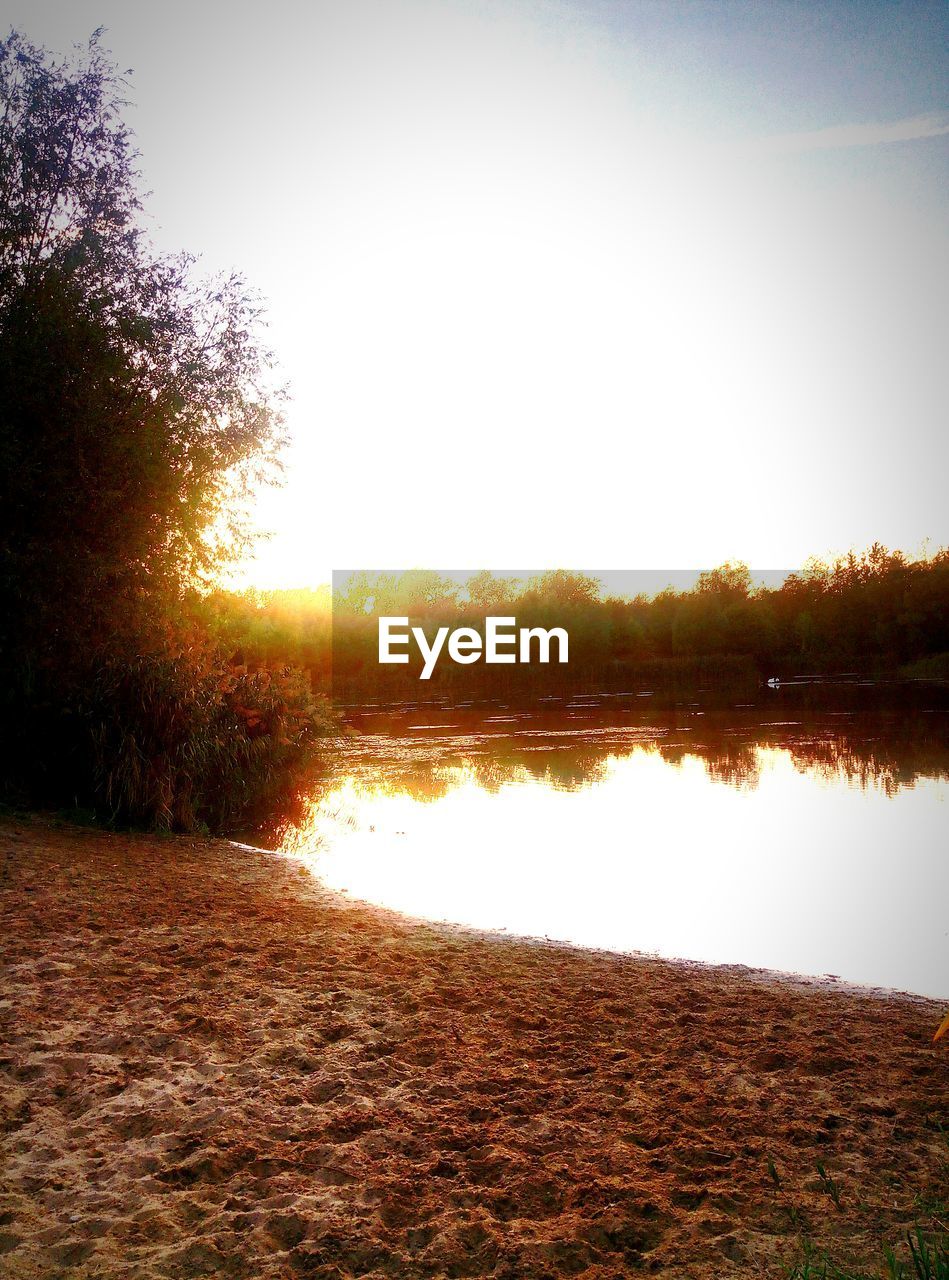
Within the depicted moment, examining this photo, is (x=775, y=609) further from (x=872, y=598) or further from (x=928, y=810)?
(x=928, y=810)

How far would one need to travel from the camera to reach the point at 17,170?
1382 centimetres

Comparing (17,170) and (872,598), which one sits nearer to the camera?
(17,170)

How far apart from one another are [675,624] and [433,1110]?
79.3 m

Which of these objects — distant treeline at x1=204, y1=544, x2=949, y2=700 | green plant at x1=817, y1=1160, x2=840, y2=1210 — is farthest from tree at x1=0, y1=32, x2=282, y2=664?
distant treeline at x1=204, y1=544, x2=949, y2=700

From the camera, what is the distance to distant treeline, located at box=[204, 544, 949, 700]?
60938mm

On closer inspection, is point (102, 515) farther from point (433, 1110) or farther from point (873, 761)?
point (873, 761)

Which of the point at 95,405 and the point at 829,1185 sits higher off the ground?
the point at 95,405

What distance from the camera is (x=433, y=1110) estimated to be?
13.6 feet

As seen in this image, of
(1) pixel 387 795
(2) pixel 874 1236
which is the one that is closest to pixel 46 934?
(2) pixel 874 1236

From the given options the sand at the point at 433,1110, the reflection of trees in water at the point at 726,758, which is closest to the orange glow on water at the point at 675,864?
the reflection of trees in water at the point at 726,758

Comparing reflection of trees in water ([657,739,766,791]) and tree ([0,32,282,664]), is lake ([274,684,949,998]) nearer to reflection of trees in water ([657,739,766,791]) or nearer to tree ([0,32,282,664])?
reflection of trees in water ([657,739,766,791])

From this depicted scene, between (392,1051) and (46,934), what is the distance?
10.3ft

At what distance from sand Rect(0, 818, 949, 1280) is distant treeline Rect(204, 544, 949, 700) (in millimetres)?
50032

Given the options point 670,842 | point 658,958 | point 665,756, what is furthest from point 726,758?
point 658,958
